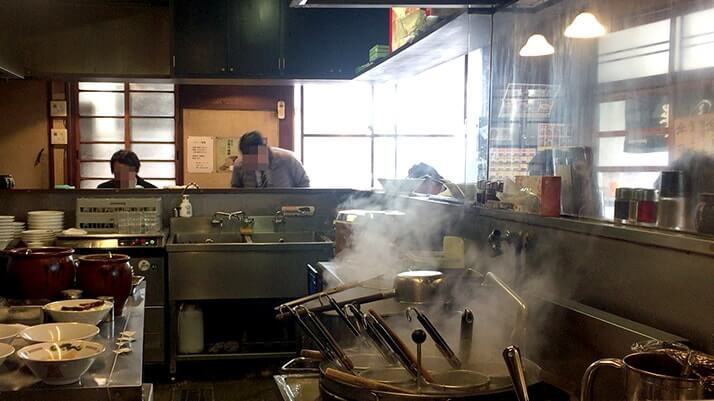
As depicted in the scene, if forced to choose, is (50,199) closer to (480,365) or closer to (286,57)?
(286,57)

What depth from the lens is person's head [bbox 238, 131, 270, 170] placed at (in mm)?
5551

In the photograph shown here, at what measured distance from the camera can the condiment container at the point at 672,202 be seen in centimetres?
161

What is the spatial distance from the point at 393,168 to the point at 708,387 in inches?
181

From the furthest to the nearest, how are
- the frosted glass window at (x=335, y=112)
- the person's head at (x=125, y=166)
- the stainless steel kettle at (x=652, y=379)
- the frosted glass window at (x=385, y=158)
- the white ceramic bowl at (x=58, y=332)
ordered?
the frosted glass window at (x=335, y=112) < the frosted glass window at (x=385, y=158) < the person's head at (x=125, y=166) < the white ceramic bowl at (x=58, y=332) < the stainless steel kettle at (x=652, y=379)

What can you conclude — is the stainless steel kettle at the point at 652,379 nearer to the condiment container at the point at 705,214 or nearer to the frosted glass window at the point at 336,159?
the condiment container at the point at 705,214

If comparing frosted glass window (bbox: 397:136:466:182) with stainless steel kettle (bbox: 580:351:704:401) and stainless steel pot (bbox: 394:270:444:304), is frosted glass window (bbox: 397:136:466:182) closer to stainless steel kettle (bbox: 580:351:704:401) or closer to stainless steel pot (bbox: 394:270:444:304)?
stainless steel pot (bbox: 394:270:444:304)

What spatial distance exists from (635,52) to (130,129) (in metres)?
6.11

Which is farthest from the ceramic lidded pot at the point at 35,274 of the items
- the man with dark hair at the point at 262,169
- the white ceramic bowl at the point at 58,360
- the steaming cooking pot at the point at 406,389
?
the man with dark hair at the point at 262,169

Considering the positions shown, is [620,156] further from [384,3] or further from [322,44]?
[322,44]

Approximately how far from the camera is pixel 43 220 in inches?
180

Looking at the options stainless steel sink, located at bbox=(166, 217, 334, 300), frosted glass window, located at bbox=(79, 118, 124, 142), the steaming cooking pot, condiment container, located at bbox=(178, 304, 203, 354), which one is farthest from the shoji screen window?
the steaming cooking pot

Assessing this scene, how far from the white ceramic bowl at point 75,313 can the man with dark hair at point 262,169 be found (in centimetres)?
358

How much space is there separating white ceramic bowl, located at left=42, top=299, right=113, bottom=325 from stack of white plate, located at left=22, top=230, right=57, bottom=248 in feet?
9.47

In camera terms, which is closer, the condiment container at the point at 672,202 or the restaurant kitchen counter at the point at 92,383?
the restaurant kitchen counter at the point at 92,383
